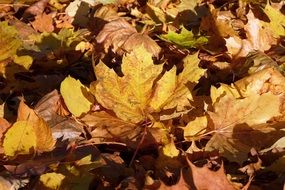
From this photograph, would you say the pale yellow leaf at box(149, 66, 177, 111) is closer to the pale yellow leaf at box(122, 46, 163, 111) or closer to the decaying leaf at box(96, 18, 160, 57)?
the pale yellow leaf at box(122, 46, 163, 111)

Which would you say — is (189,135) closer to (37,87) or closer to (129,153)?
(129,153)

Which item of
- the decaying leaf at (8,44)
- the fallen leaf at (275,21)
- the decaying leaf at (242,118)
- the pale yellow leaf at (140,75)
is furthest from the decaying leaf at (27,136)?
the fallen leaf at (275,21)

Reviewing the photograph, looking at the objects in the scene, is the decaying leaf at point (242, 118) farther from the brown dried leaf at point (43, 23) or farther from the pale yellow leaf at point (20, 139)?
the brown dried leaf at point (43, 23)

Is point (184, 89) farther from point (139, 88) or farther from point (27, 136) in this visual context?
point (27, 136)

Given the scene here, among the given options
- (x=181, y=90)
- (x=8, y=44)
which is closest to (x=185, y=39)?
(x=181, y=90)

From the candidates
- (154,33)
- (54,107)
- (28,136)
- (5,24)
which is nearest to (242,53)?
(154,33)

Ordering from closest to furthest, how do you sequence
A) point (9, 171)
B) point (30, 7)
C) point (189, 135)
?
point (9, 171) → point (189, 135) → point (30, 7)
